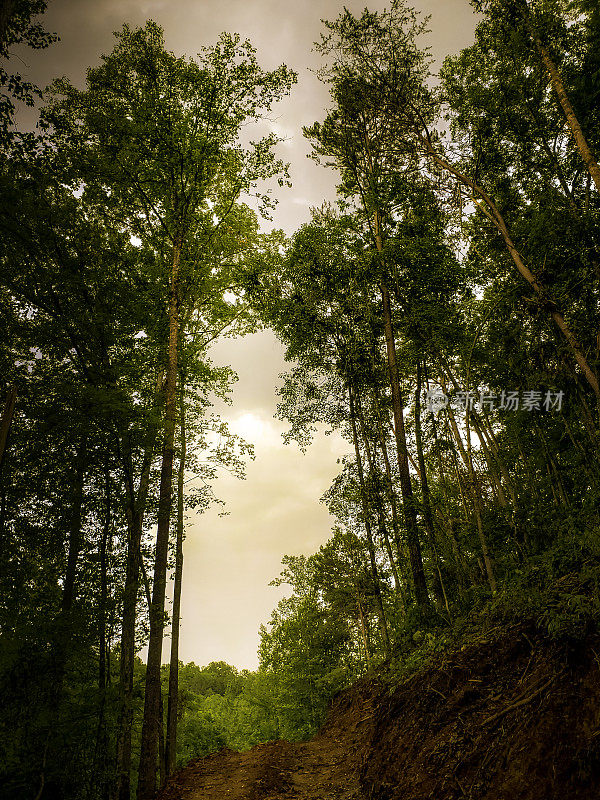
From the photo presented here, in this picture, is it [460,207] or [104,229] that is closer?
[104,229]

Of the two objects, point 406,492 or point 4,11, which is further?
point 406,492

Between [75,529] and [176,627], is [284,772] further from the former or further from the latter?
[75,529]

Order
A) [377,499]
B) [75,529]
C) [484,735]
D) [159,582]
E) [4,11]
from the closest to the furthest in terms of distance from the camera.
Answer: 1. [484,735]
2. [4,11]
3. [159,582]
4. [75,529]
5. [377,499]

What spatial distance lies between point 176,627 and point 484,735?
11.1 m

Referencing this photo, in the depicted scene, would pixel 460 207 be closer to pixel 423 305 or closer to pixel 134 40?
pixel 423 305

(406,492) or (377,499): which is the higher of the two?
(377,499)

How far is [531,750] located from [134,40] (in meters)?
15.0

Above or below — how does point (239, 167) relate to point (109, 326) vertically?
above

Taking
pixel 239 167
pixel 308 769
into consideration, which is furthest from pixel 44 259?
pixel 308 769

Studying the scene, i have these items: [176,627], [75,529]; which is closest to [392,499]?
[176,627]

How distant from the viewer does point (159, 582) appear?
28.0 ft

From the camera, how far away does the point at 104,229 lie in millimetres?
10562
